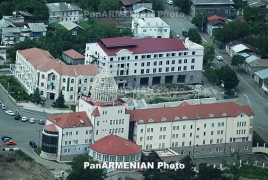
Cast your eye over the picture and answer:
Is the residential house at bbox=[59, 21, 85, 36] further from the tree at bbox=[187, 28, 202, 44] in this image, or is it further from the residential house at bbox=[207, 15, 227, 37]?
the residential house at bbox=[207, 15, 227, 37]

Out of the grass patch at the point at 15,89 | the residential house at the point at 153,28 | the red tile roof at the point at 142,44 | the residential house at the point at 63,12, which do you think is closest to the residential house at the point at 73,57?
the red tile roof at the point at 142,44

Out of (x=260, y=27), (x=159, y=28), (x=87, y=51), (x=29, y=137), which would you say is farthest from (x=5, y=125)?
(x=260, y=27)

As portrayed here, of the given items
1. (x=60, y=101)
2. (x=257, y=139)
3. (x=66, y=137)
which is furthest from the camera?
(x=60, y=101)

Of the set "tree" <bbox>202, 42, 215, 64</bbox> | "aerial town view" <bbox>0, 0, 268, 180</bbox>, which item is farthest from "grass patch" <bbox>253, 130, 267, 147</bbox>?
"tree" <bbox>202, 42, 215, 64</bbox>

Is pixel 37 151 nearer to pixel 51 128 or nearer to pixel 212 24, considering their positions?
pixel 51 128

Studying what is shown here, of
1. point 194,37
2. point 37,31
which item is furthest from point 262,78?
point 37,31

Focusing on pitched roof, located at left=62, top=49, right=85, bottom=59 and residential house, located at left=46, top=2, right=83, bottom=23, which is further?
residential house, located at left=46, top=2, right=83, bottom=23
